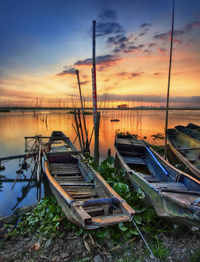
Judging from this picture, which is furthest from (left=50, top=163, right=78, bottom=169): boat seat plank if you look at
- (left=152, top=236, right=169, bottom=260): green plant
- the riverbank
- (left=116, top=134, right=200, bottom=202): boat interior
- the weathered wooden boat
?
the weathered wooden boat

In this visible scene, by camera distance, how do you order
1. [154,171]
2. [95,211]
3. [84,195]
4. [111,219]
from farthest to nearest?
[154,171] < [84,195] < [95,211] < [111,219]

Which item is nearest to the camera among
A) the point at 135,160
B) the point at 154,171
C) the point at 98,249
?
the point at 98,249

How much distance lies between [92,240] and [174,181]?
281cm

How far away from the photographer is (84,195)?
13.6 feet

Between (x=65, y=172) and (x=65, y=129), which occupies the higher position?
(x=65, y=172)

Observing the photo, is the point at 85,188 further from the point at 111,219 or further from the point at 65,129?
the point at 65,129

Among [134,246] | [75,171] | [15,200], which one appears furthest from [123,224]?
[15,200]

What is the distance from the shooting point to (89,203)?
3.17 metres

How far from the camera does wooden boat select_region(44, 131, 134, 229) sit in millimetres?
2820

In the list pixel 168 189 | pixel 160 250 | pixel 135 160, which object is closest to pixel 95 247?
pixel 160 250

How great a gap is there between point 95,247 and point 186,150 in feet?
23.9

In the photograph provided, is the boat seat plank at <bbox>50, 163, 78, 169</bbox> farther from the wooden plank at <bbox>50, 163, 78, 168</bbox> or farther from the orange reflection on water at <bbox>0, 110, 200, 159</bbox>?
the orange reflection on water at <bbox>0, 110, 200, 159</bbox>

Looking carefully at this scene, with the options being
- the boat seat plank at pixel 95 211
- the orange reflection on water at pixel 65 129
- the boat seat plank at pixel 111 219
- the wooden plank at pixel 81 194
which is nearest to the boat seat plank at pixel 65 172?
the wooden plank at pixel 81 194

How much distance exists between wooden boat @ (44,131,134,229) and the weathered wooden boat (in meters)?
3.64
